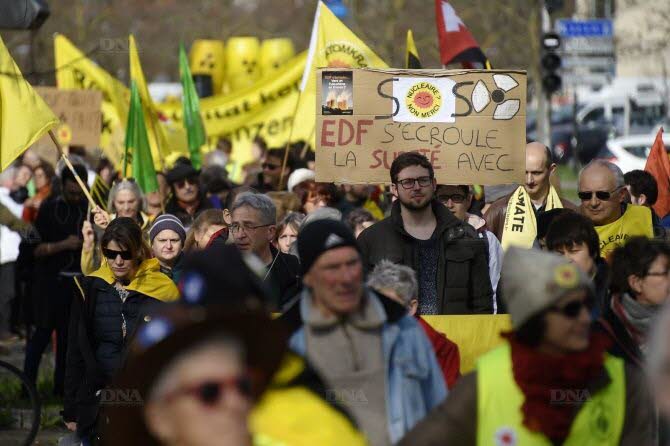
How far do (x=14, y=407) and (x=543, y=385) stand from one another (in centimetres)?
644

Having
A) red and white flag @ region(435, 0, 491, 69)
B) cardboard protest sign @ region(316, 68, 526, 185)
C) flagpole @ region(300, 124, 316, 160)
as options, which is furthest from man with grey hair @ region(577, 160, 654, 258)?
flagpole @ region(300, 124, 316, 160)

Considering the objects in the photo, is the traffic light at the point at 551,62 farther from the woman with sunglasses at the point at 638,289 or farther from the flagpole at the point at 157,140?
the woman with sunglasses at the point at 638,289

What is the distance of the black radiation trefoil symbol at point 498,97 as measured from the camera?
9.22m

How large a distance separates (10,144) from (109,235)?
1.95m

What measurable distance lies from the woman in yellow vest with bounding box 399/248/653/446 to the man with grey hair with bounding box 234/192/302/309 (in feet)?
10.3

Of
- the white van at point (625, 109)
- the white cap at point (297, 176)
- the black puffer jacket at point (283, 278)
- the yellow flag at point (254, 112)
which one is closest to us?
the black puffer jacket at point (283, 278)

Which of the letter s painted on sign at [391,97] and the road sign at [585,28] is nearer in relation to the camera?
the letter s painted on sign at [391,97]

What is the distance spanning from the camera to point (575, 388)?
4.09 meters

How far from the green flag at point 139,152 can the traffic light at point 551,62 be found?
9.10 m

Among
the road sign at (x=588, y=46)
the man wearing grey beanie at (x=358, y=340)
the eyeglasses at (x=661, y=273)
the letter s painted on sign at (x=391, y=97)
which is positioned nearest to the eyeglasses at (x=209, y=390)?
the man wearing grey beanie at (x=358, y=340)

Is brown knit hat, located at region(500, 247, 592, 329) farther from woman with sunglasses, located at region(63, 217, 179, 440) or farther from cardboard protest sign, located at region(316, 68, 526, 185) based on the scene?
cardboard protest sign, located at region(316, 68, 526, 185)

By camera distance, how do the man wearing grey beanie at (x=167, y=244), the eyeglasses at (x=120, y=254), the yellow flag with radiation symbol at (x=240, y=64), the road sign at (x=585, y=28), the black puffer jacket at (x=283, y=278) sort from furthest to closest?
the yellow flag with radiation symbol at (x=240, y=64) < the road sign at (x=585, y=28) < the man wearing grey beanie at (x=167, y=244) < the eyeglasses at (x=120, y=254) < the black puffer jacket at (x=283, y=278)

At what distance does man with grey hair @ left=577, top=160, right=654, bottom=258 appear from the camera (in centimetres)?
824

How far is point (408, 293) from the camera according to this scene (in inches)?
219
